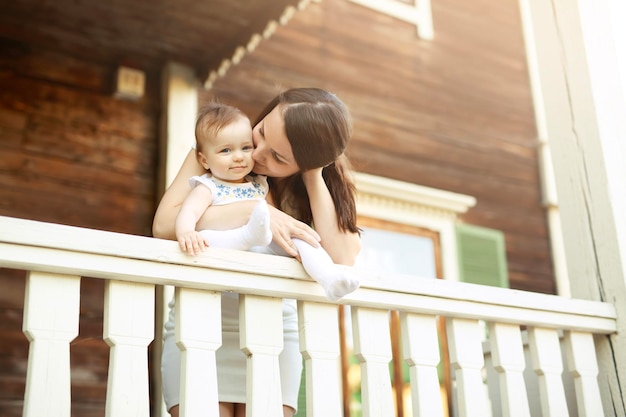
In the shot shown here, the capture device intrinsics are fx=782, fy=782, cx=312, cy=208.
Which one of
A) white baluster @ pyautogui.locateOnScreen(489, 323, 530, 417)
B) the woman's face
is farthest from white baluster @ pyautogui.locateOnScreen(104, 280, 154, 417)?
white baluster @ pyautogui.locateOnScreen(489, 323, 530, 417)

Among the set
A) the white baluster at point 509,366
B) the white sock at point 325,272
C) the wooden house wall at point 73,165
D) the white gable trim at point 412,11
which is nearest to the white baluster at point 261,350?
the white sock at point 325,272

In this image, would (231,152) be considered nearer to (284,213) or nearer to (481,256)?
(284,213)

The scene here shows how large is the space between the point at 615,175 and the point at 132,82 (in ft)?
10.2

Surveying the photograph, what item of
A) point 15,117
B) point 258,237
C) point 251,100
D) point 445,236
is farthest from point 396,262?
point 258,237

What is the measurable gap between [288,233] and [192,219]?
0.26 meters

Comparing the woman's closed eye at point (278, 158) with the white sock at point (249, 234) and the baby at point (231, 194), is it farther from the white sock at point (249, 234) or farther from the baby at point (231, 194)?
the white sock at point (249, 234)

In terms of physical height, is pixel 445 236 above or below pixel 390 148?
below

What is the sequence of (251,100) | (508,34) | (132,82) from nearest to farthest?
(132,82) → (251,100) → (508,34)

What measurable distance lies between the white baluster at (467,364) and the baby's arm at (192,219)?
2.62ft

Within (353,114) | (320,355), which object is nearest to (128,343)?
(320,355)

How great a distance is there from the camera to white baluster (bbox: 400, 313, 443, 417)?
6.98 feet

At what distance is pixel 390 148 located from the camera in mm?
6082

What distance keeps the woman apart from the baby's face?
0.03 meters

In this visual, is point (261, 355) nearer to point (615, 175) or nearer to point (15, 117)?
point (615, 175)
